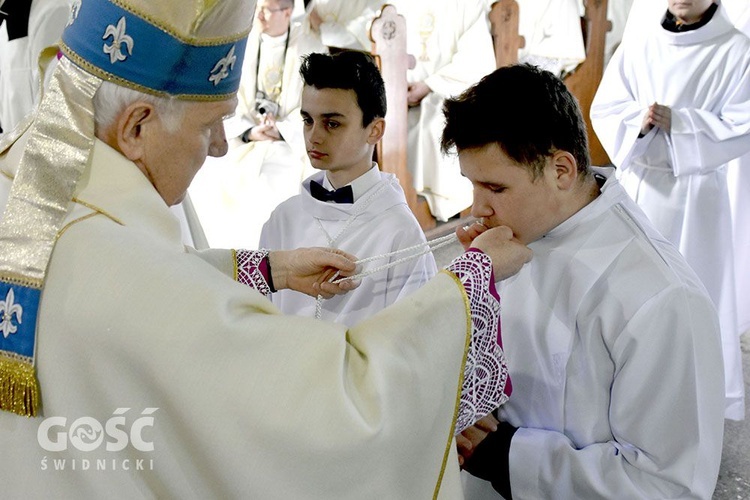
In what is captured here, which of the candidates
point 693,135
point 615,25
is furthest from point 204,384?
point 615,25

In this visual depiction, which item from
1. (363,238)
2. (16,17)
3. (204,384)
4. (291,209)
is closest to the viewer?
(204,384)

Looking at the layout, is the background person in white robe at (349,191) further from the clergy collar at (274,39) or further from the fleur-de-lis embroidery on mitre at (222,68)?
the clergy collar at (274,39)

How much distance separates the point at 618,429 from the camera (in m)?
1.52

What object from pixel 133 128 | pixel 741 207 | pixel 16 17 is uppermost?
pixel 133 128

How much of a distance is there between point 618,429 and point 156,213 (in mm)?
976

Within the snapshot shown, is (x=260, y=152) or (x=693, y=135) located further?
(x=260, y=152)

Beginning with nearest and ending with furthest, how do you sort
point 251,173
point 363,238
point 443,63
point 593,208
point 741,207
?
point 593,208 → point 363,238 → point 741,207 → point 251,173 → point 443,63

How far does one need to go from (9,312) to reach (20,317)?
20mm

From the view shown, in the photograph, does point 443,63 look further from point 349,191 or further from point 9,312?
point 9,312

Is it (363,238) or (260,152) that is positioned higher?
(363,238)

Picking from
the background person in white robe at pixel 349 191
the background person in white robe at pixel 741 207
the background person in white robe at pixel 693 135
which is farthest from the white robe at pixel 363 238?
the background person in white robe at pixel 741 207

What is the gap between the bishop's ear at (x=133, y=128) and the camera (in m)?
1.34

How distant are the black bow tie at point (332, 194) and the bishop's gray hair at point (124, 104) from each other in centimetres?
120

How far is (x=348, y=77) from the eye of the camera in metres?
2.58
